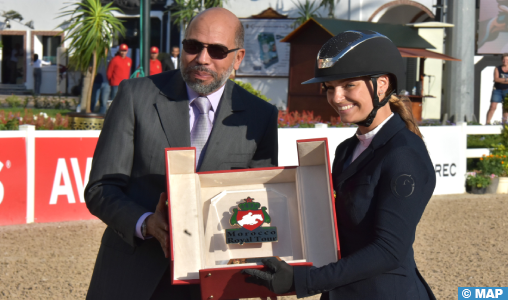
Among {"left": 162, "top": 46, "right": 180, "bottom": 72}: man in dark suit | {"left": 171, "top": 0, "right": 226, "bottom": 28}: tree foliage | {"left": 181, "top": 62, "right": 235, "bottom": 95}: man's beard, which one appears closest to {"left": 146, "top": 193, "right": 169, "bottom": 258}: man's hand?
{"left": 181, "top": 62, "right": 235, "bottom": 95}: man's beard

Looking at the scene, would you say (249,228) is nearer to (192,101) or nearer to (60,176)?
(192,101)

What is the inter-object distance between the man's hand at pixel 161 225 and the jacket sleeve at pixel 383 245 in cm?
49

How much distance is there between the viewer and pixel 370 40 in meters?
2.34

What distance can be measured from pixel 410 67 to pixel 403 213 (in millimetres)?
18691

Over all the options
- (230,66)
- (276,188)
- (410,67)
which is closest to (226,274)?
(276,188)

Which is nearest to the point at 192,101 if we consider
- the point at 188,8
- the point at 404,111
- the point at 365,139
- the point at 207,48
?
the point at 207,48

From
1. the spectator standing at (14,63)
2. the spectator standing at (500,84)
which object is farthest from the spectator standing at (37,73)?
the spectator standing at (500,84)

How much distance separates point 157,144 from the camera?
2.50m

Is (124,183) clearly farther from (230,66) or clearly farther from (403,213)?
(403,213)

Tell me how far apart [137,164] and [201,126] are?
33 centimetres

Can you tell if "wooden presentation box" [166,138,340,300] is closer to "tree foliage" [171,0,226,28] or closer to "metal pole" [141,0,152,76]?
"metal pole" [141,0,152,76]

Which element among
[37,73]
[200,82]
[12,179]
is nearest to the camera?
[200,82]

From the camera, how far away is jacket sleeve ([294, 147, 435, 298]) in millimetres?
2047

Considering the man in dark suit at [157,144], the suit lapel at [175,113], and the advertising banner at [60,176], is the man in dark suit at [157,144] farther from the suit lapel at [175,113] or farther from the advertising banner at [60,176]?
the advertising banner at [60,176]
